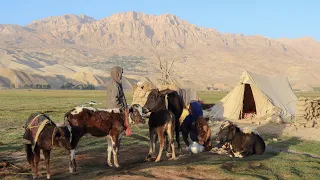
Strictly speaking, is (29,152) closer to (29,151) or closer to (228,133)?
(29,151)

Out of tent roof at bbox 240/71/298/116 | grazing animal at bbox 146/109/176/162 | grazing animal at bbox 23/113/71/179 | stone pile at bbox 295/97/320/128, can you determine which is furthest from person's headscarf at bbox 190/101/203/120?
tent roof at bbox 240/71/298/116

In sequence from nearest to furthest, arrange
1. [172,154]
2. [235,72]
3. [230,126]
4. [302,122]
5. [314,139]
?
1. [172,154]
2. [230,126]
3. [314,139]
4. [302,122]
5. [235,72]

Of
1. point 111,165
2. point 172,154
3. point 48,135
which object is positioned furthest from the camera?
point 172,154

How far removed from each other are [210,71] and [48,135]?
165785 millimetres

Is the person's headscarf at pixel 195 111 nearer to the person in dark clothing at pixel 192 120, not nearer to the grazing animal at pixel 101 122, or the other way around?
the person in dark clothing at pixel 192 120

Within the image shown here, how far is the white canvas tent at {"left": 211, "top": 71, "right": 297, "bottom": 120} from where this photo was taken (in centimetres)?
2416

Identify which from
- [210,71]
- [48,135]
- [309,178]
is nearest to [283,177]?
[309,178]

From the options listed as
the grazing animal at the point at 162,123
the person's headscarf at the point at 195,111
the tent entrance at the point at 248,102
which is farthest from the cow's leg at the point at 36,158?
the tent entrance at the point at 248,102

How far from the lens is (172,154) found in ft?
34.5

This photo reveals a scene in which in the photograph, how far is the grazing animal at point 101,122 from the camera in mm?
9430

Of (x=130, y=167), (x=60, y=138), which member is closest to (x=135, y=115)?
(x=130, y=167)

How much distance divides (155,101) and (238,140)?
286 centimetres

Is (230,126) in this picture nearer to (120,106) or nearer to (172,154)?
(172,154)

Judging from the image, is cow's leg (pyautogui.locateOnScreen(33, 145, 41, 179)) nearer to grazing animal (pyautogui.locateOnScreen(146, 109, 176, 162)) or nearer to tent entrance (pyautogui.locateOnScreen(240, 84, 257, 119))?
grazing animal (pyautogui.locateOnScreen(146, 109, 176, 162))
